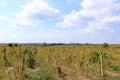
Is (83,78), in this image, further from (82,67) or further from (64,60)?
(64,60)

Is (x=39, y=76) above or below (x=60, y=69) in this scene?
below

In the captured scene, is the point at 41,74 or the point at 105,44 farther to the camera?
the point at 105,44

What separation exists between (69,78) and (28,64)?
537cm

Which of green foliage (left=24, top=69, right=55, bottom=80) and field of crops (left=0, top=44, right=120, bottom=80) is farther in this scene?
field of crops (left=0, top=44, right=120, bottom=80)

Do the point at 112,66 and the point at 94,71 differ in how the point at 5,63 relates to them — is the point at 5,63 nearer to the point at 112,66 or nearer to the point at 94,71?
the point at 94,71

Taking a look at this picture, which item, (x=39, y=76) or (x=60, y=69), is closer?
(x=39, y=76)

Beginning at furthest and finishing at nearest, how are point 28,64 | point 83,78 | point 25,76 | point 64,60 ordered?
point 64,60 → point 28,64 → point 83,78 → point 25,76

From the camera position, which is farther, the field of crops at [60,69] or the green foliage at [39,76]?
the field of crops at [60,69]

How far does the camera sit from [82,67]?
21.4m

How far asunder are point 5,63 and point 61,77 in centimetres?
734

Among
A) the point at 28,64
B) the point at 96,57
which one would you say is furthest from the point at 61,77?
the point at 96,57

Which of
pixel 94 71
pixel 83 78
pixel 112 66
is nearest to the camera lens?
pixel 83 78

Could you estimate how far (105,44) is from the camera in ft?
195

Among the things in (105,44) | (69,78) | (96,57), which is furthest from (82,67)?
(105,44)
